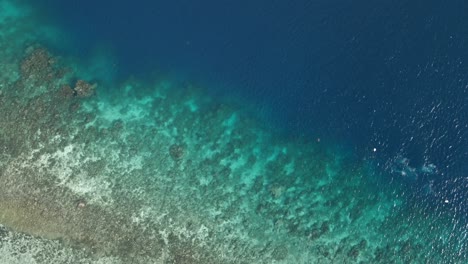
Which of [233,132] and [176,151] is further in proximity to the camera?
[233,132]

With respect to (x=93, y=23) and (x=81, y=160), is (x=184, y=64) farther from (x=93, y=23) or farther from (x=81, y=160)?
(x=81, y=160)

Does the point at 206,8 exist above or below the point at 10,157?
above

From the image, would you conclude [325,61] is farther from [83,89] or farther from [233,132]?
[83,89]

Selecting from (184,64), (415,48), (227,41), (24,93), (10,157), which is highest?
(415,48)

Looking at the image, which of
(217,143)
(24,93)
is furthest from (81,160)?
(217,143)

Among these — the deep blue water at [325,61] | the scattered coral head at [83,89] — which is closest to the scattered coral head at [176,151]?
the deep blue water at [325,61]

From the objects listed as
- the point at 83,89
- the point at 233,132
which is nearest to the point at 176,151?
the point at 233,132

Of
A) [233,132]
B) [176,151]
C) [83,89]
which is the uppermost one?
[83,89]
